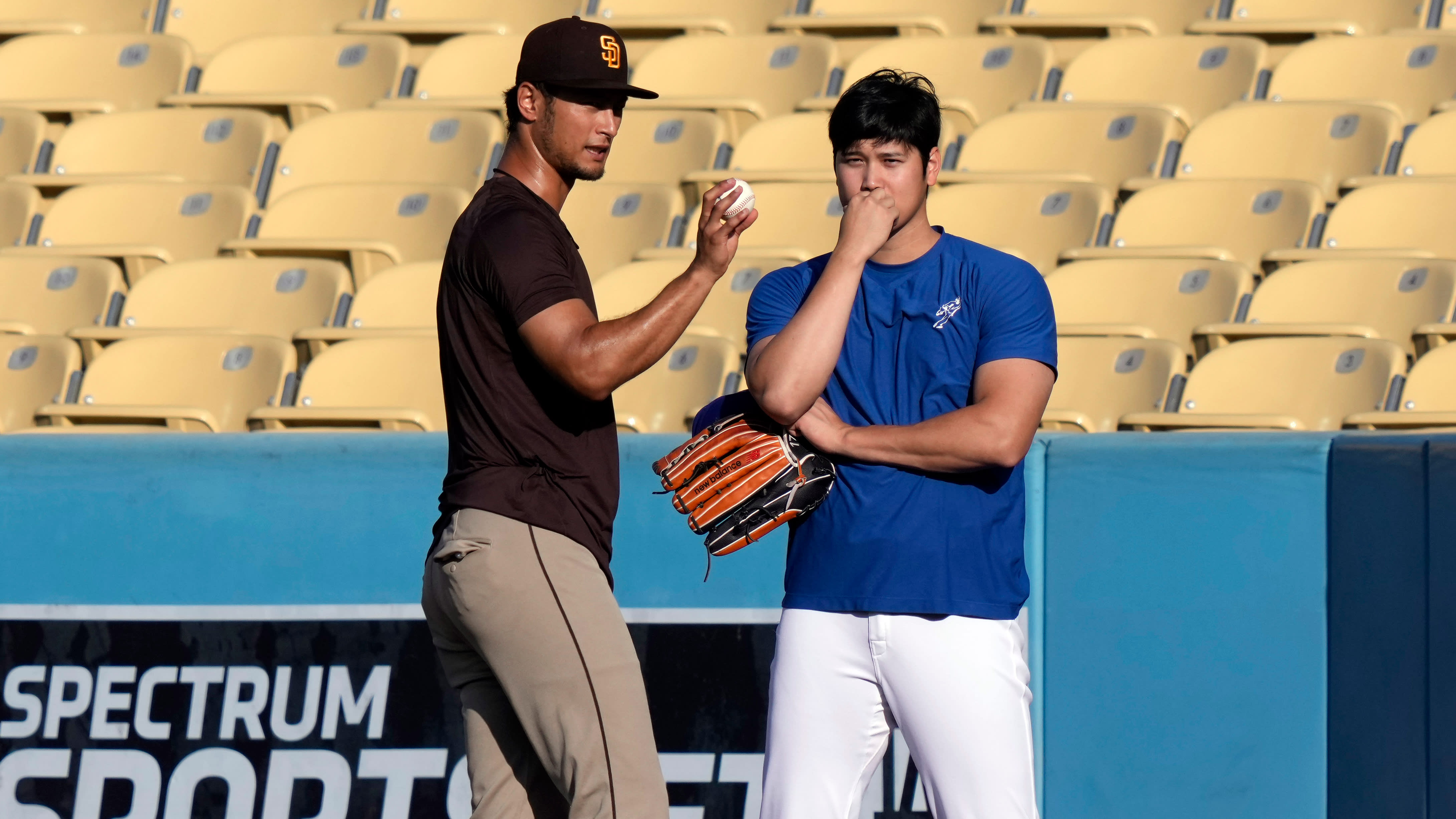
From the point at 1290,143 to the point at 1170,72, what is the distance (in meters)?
0.73

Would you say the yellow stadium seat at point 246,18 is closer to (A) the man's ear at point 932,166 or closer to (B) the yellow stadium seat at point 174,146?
(B) the yellow stadium seat at point 174,146

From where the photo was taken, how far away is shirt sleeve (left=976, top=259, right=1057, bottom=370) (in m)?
2.51

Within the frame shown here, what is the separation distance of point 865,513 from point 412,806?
1.46 m

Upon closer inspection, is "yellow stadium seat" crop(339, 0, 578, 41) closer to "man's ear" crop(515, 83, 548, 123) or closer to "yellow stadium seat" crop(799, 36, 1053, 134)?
"yellow stadium seat" crop(799, 36, 1053, 134)

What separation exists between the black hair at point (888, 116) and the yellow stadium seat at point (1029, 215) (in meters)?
3.01

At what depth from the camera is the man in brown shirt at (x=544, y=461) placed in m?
2.34

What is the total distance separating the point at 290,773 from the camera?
3443 millimetres

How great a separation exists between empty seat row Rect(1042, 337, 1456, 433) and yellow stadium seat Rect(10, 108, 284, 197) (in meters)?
3.72

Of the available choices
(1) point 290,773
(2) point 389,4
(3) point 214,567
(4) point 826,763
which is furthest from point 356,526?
(2) point 389,4

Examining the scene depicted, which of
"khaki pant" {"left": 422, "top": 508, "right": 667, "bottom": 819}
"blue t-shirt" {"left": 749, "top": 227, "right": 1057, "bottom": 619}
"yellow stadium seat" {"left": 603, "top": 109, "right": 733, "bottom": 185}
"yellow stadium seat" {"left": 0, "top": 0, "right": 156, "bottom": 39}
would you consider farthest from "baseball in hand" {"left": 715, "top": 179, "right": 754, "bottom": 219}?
"yellow stadium seat" {"left": 0, "top": 0, "right": 156, "bottom": 39}

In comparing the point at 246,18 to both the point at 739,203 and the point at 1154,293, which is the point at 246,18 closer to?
the point at 1154,293

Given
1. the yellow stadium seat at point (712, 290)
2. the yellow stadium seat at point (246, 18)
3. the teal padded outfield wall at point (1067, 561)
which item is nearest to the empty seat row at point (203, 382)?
the yellow stadium seat at point (712, 290)

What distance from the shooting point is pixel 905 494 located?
2.51 m

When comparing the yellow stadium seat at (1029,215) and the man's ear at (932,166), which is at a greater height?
the yellow stadium seat at (1029,215)
